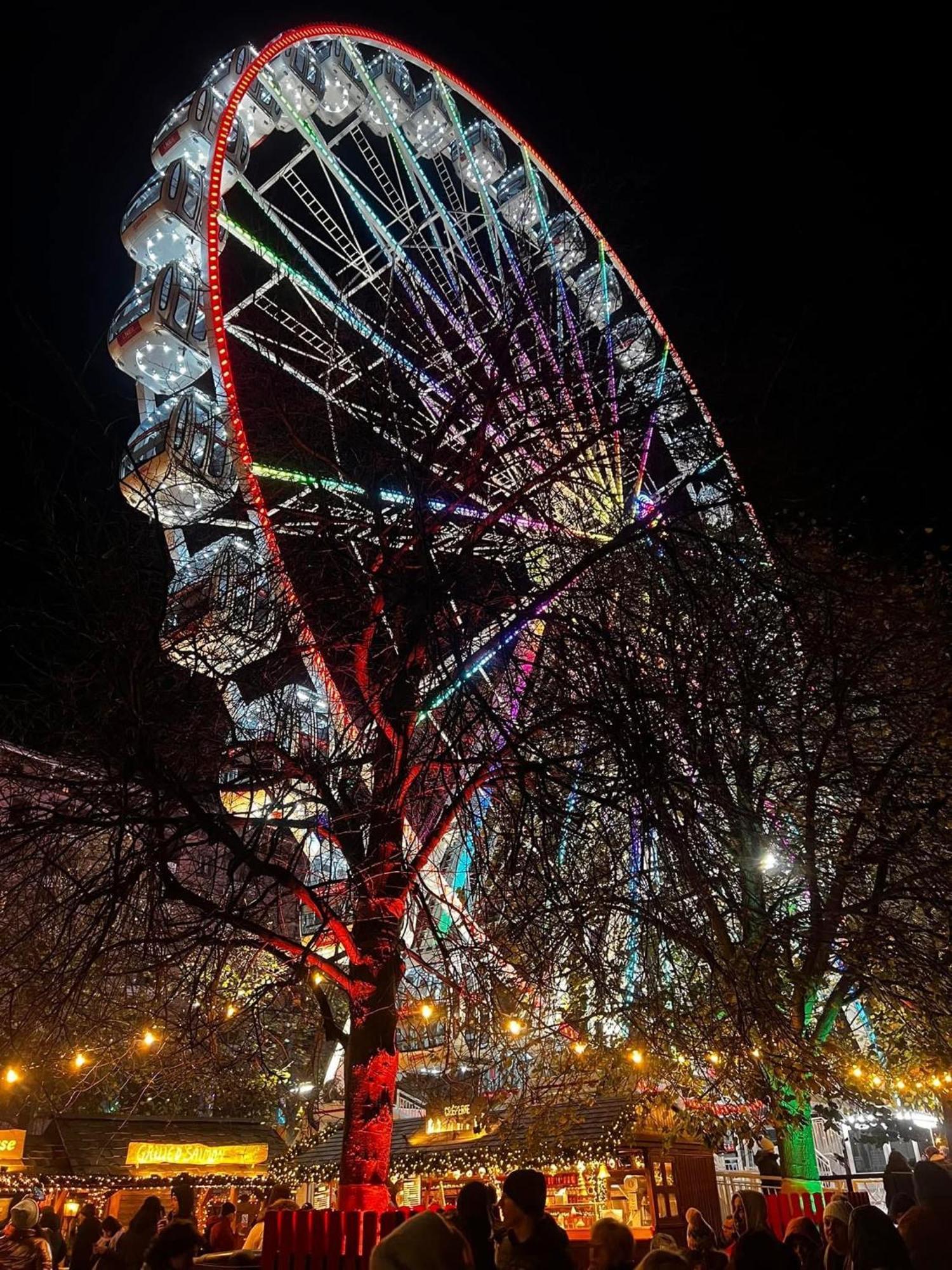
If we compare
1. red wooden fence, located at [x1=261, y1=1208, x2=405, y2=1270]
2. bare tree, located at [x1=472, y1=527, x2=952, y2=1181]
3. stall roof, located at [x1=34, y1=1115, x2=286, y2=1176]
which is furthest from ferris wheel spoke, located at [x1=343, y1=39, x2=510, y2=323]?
stall roof, located at [x1=34, y1=1115, x2=286, y2=1176]

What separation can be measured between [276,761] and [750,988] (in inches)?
168

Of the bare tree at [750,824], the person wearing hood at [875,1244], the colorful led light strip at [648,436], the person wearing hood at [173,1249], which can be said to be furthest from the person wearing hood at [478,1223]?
the colorful led light strip at [648,436]

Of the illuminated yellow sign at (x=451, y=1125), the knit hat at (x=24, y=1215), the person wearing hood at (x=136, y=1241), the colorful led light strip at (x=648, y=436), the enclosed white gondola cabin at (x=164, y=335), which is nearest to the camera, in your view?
the person wearing hood at (x=136, y=1241)

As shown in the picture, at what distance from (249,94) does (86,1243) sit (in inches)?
535

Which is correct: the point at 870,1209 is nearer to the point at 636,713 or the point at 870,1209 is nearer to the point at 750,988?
the point at 636,713

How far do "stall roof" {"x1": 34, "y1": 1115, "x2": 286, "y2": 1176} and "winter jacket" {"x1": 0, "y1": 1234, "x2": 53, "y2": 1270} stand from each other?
1109cm

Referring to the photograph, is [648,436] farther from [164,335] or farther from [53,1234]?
[53,1234]

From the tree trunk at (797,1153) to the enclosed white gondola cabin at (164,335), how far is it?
10242 mm

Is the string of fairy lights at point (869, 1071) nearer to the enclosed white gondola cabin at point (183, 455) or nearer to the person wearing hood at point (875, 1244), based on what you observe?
the enclosed white gondola cabin at point (183, 455)

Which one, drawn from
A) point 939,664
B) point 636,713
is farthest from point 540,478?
point 939,664

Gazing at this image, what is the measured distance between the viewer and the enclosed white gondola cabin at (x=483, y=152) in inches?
584

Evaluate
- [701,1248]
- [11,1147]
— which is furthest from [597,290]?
[11,1147]

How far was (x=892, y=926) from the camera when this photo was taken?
9.50 metres

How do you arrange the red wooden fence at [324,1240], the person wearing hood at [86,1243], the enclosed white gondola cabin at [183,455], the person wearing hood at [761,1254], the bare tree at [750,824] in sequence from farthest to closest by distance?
the person wearing hood at [86,1243] < the enclosed white gondola cabin at [183,455] < the bare tree at [750,824] < the red wooden fence at [324,1240] < the person wearing hood at [761,1254]
